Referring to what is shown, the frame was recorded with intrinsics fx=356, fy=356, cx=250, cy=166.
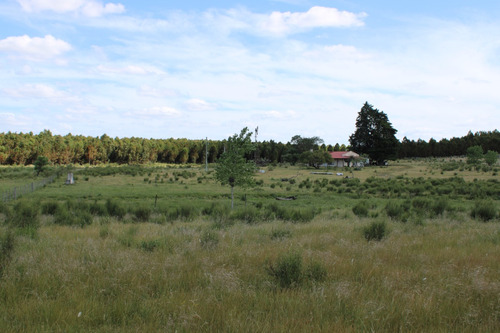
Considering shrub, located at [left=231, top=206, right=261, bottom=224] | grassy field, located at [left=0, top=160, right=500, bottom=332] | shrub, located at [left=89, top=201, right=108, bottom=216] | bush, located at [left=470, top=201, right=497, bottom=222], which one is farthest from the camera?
shrub, located at [left=89, top=201, right=108, bottom=216]

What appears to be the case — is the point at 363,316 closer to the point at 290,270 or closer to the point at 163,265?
the point at 290,270

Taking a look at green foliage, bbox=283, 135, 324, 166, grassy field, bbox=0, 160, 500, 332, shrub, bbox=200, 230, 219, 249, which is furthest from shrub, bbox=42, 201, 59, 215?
green foliage, bbox=283, 135, 324, 166

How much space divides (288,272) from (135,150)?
126269 mm

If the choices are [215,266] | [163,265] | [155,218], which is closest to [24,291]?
[163,265]

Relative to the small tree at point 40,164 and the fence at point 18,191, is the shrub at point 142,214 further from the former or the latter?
the small tree at point 40,164

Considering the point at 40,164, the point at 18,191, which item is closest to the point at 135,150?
the point at 40,164

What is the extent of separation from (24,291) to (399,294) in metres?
5.18

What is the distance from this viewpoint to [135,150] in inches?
4916

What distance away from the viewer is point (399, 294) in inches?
195

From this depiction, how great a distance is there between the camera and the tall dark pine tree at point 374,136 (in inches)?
3371

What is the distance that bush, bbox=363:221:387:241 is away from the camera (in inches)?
374

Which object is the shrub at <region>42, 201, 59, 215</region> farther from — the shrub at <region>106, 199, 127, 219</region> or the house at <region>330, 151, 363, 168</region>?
the house at <region>330, 151, 363, 168</region>

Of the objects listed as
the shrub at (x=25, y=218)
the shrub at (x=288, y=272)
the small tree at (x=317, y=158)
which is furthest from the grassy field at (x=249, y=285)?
A: the small tree at (x=317, y=158)

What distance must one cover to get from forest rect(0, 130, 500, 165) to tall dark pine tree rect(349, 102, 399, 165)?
19950mm
